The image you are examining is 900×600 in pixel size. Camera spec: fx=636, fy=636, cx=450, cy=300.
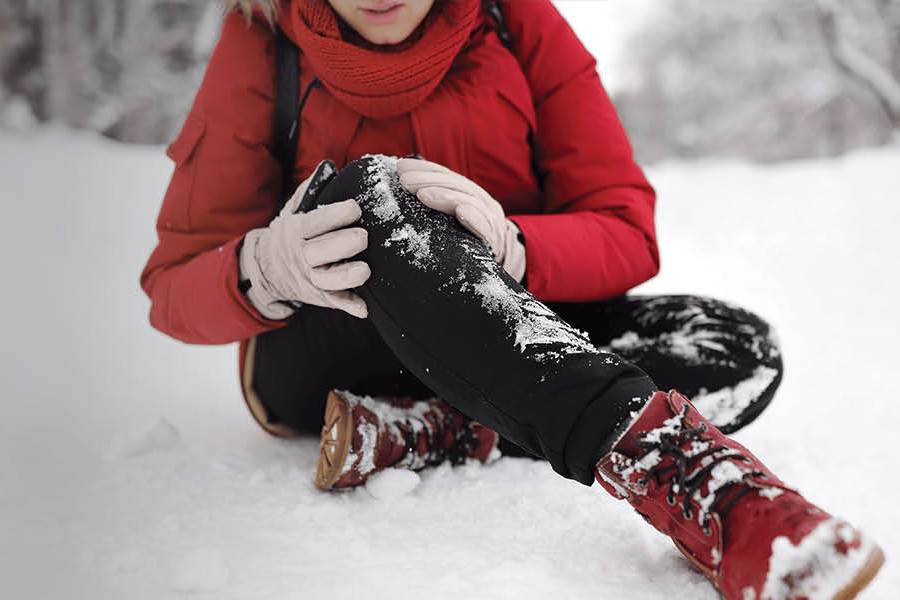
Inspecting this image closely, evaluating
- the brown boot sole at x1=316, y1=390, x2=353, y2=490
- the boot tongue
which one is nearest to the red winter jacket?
the brown boot sole at x1=316, y1=390, x2=353, y2=490

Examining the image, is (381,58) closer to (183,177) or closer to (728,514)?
(183,177)

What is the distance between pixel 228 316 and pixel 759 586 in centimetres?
68

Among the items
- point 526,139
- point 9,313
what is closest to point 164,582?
point 526,139

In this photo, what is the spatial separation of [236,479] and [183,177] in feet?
1.54

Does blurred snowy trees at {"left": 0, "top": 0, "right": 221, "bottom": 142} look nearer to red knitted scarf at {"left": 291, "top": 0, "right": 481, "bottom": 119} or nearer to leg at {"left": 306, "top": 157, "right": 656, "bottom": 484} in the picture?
red knitted scarf at {"left": 291, "top": 0, "right": 481, "bottom": 119}

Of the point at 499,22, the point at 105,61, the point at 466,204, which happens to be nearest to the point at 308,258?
the point at 466,204

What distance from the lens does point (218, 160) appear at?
0.97 m

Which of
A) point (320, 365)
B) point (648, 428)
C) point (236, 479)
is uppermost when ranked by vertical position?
point (648, 428)

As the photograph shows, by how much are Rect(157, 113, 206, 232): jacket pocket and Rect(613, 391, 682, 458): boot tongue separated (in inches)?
29.2

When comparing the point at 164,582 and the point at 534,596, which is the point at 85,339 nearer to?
the point at 164,582

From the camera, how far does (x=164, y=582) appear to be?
0.56 m

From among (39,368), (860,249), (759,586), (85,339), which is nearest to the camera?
(759,586)

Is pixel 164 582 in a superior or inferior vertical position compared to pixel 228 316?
inferior

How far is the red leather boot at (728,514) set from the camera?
1.50 feet
